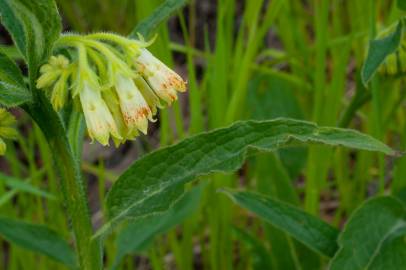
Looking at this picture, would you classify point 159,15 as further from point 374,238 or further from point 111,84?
point 374,238

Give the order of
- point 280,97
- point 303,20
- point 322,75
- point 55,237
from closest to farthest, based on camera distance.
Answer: point 55,237
point 322,75
point 280,97
point 303,20

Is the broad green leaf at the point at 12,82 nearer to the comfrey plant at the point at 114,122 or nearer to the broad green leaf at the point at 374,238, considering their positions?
the comfrey plant at the point at 114,122

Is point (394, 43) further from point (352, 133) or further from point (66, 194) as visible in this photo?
point (66, 194)

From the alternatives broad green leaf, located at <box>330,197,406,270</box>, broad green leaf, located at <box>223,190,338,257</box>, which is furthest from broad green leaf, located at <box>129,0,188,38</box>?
broad green leaf, located at <box>330,197,406,270</box>

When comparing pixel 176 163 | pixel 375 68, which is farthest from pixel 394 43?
pixel 176 163

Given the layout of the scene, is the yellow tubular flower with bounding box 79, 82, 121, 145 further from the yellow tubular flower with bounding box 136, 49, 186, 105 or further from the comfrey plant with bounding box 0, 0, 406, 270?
the yellow tubular flower with bounding box 136, 49, 186, 105
